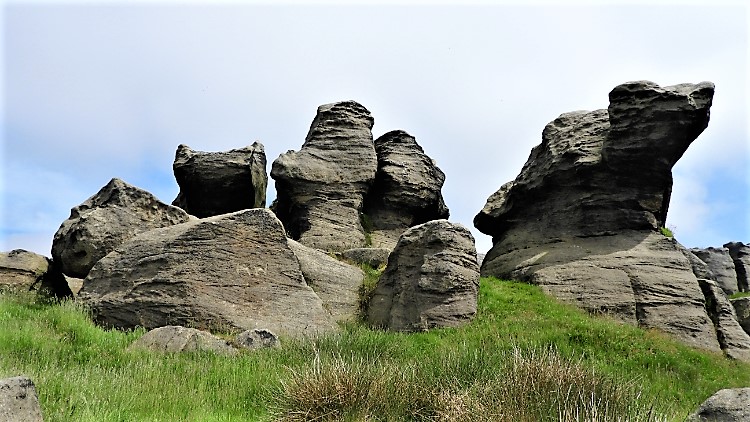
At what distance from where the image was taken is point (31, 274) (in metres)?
19.2

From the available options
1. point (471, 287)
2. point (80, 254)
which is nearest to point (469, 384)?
point (471, 287)

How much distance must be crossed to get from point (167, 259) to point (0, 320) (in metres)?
4.30

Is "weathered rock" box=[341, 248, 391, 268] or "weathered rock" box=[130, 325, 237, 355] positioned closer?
"weathered rock" box=[130, 325, 237, 355]

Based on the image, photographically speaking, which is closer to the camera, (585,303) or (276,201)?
(585,303)

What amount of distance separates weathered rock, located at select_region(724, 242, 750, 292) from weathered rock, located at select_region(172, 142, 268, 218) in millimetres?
40037

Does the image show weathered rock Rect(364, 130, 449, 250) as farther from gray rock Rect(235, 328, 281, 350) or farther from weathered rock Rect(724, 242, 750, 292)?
weathered rock Rect(724, 242, 750, 292)

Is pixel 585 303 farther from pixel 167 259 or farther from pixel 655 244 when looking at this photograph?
pixel 167 259

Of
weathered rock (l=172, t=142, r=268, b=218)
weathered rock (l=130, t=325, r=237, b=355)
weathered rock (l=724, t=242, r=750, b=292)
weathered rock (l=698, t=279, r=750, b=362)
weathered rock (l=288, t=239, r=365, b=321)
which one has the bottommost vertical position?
weathered rock (l=130, t=325, r=237, b=355)

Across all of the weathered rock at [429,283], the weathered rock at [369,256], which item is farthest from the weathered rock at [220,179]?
the weathered rock at [429,283]

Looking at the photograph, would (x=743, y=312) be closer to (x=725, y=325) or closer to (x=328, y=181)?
(x=725, y=325)

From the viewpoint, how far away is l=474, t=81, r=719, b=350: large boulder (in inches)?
827

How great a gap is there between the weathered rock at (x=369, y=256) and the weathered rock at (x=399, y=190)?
210 inches

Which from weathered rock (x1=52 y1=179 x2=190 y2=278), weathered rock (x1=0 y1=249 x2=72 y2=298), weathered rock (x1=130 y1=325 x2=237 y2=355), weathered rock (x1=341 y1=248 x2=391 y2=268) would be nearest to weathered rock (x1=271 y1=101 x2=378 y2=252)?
weathered rock (x1=341 y1=248 x2=391 y2=268)

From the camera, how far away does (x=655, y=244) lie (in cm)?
2281
